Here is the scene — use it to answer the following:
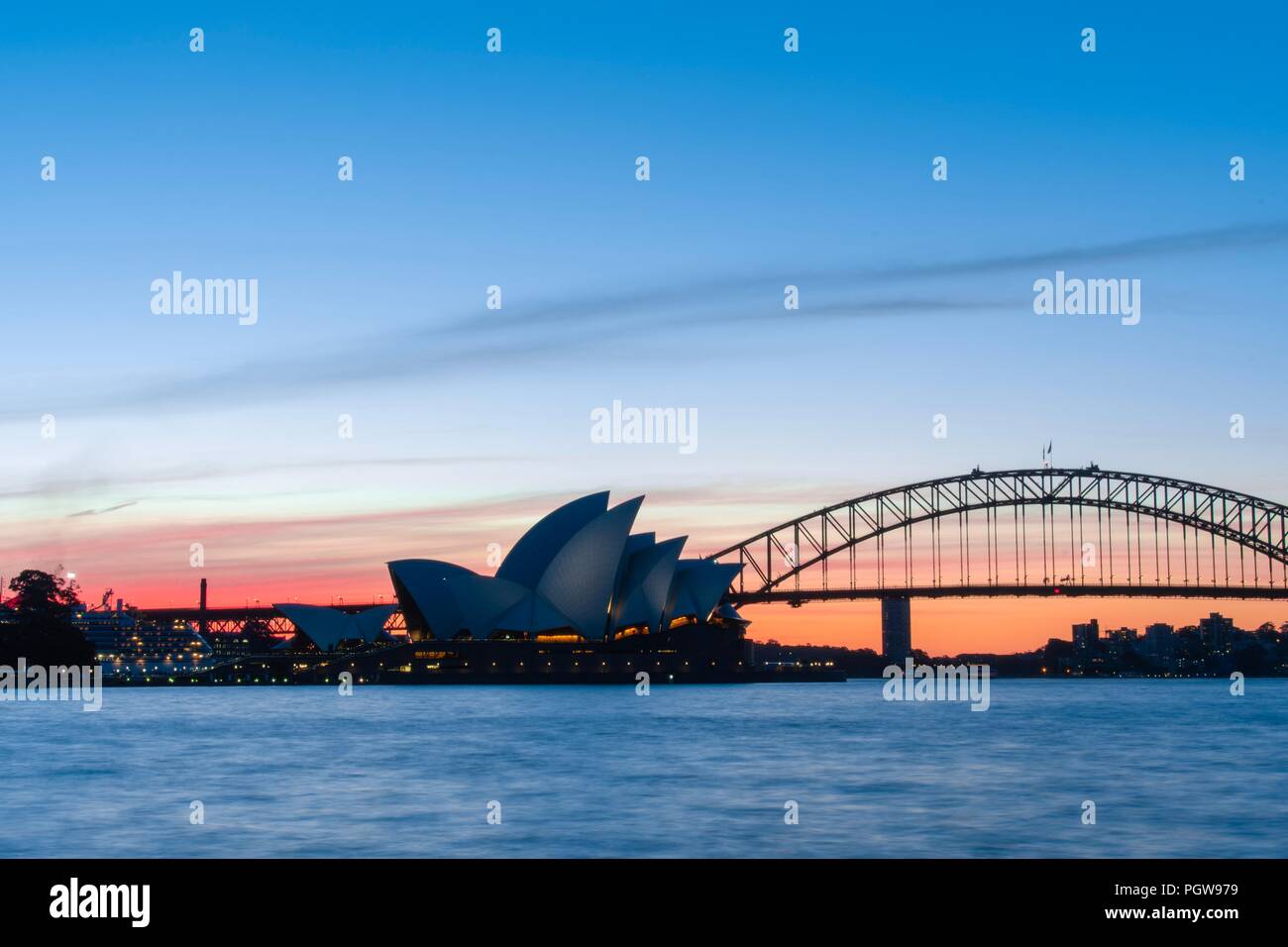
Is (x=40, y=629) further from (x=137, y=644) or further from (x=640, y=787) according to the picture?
(x=640, y=787)

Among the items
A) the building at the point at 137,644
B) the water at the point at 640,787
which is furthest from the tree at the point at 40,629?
the water at the point at 640,787

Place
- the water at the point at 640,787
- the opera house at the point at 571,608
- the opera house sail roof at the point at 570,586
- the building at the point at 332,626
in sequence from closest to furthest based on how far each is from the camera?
the water at the point at 640,787, the opera house sail roof at the point at 570,586, the opera house at the point at 571,608, the building at the point at 332,626

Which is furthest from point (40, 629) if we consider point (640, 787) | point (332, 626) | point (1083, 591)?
point (640, 787)

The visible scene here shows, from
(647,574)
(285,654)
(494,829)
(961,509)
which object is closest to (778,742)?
(494,829)

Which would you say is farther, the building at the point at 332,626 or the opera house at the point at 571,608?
the building at the point at 332,626

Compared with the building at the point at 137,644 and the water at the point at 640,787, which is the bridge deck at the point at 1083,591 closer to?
the water at the point at 640,787
